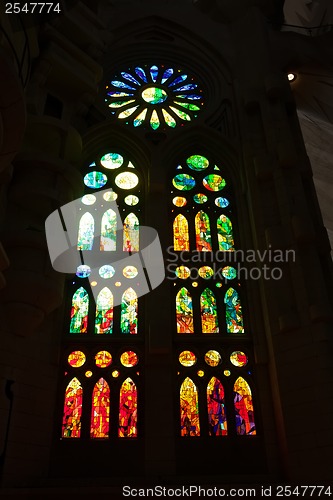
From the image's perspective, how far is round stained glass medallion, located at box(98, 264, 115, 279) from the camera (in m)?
8.59

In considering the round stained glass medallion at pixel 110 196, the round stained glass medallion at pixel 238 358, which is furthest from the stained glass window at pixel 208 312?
the round stained glass medallion at pixel 110 196

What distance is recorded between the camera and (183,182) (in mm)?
9906

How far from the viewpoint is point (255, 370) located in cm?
791

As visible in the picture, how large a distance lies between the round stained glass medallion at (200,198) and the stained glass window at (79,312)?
2778 millimetres

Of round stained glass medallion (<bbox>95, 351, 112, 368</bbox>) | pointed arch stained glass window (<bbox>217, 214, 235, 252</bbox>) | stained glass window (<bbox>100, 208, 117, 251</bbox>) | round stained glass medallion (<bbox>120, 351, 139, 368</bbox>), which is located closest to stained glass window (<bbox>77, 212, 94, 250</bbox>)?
stained glass window (<bbox>100, 208, 117, 251</bbox>)

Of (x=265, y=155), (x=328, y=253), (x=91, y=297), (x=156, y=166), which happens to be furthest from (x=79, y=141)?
(x=328, y=253)

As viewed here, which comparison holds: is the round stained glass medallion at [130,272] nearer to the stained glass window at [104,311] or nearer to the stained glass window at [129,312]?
the stained glass window at [129,312]

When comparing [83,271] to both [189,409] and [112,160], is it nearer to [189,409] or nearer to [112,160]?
[112,160]

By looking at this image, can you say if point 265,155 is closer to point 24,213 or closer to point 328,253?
point 328,253

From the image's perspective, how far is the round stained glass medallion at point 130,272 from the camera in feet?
28.2

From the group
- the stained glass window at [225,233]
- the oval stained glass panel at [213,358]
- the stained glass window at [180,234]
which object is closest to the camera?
the oval stained glass panel at [213,358]

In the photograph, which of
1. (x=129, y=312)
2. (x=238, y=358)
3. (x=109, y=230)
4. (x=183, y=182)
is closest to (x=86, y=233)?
(x=109, y=230)

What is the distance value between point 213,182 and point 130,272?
265cm

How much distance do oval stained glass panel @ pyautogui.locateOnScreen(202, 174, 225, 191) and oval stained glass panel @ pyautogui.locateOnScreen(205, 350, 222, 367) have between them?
3.31m
